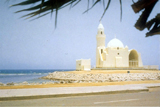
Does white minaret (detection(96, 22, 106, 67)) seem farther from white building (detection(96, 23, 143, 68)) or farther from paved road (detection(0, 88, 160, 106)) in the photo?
paved road (detection(0, 88, 160, 106))

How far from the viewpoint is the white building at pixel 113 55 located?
45.7 m

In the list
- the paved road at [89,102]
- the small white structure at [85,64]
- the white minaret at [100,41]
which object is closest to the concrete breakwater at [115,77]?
the paved road at [89,102]

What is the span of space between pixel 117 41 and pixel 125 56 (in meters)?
4.87

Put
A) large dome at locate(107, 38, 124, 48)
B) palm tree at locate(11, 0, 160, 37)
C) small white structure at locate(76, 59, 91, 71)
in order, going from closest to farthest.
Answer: palm tree at locate(11, 0, 160, 37) → small white structure at locate(76, 59, 91, 71) → large dome at locate(107, 38, 124, 48)

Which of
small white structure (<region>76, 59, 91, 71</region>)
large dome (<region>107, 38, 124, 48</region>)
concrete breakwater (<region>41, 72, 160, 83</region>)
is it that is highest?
large dome (<region>107, 38, 124, 48</region>)

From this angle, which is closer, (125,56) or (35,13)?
(35,13)

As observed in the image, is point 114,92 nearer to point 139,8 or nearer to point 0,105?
point 0,105

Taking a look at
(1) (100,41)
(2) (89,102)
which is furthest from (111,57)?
(2) (89,102)

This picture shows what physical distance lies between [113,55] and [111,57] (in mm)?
782

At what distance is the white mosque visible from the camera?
45.2 meters

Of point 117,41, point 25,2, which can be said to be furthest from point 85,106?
point 117,41

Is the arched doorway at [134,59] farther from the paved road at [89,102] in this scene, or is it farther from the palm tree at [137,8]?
the palm tree at [137,8]

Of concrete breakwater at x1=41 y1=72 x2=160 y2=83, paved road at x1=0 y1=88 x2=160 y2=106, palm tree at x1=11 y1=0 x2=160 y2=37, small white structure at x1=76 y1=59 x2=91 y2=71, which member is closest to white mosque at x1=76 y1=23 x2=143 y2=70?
small white structure at x1=76 y1=59 x2=91 y2=71

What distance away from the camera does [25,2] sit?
4.95 ft
